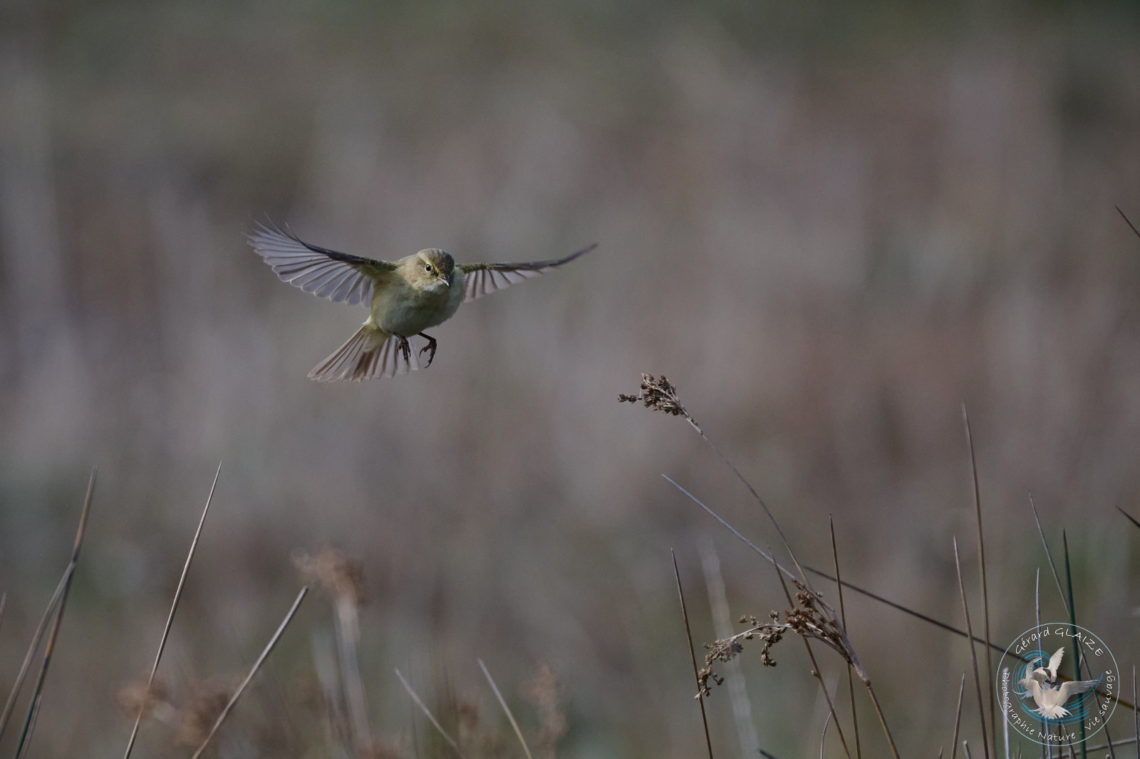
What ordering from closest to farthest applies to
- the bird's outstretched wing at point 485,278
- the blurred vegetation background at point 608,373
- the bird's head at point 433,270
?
the bird's head at point 433,270
the bird's outstretched wing at point 485,278
the blurred vegetation background at point 608,373

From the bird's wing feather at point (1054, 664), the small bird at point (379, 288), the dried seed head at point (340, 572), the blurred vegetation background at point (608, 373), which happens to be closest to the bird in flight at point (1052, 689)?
the bird's wing feather at point (1054, 664)

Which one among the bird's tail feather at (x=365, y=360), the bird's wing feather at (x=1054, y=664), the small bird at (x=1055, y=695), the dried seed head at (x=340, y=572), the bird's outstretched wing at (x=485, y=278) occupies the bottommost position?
the dried seed head at (x=340, y=572)

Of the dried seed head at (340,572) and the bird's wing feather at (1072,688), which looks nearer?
the bird's wing feather at (1072,688)

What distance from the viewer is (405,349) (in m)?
1.27

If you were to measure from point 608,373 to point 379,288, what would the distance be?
547cm

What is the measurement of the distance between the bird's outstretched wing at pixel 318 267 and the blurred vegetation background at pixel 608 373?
7.02 feet

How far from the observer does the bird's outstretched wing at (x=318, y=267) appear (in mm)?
1257

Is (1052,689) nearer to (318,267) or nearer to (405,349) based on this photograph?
(405,349)

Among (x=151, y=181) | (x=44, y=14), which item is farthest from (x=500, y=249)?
(x=44, y=14)

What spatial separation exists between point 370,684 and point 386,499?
4.80ft

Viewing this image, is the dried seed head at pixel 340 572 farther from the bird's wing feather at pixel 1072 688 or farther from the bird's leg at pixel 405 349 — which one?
the bird's wing feather at pixel 1072 688

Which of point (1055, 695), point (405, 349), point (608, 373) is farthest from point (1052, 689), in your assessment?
point (608, 373)

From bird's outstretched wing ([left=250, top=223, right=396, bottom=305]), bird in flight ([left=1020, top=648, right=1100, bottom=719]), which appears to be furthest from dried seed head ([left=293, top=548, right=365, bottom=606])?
bird in flight ([left=1020, top=648, right=1100, bottom=719])

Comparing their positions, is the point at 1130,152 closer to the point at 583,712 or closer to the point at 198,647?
the point at 583,712
